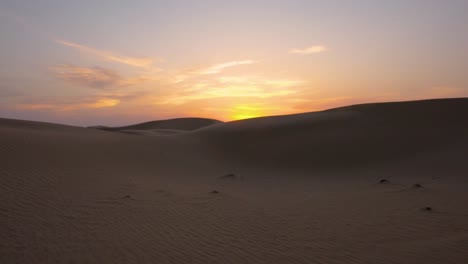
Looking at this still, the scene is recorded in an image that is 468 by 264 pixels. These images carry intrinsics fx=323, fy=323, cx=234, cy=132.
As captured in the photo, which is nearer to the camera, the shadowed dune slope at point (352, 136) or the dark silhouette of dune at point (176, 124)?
the shadowed dune slope at point (352, 136)

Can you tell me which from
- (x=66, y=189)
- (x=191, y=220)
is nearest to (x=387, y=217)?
(x=191, y=220)

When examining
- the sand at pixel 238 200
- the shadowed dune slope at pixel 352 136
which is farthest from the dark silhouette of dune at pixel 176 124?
the sand at pixel 238 200

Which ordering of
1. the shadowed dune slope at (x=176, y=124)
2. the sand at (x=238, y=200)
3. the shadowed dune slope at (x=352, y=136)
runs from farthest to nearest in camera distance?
the shadowed dune slope at (x=176, y=124)
the shadowed dune slope at (x=352, y=136)
the sand at (x=238, y=200)

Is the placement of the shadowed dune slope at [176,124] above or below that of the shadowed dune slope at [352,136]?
above

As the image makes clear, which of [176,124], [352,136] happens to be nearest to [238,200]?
[352,136]

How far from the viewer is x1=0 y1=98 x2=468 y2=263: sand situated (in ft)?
14.8

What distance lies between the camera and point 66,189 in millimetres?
7176

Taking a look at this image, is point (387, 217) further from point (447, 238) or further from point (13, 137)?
point (13, 137)

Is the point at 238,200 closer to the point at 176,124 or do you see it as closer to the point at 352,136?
the point at 352,136

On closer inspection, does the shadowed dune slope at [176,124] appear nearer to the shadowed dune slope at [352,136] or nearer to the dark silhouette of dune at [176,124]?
the dark silhouette of dune at [176,124]

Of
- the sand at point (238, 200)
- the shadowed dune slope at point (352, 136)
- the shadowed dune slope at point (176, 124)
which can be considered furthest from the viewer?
the shadowed dune slope at point (176, 124)

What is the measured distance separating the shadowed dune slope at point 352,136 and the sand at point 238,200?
12cm

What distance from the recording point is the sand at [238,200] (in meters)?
4.52

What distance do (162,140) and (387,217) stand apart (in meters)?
13.3
